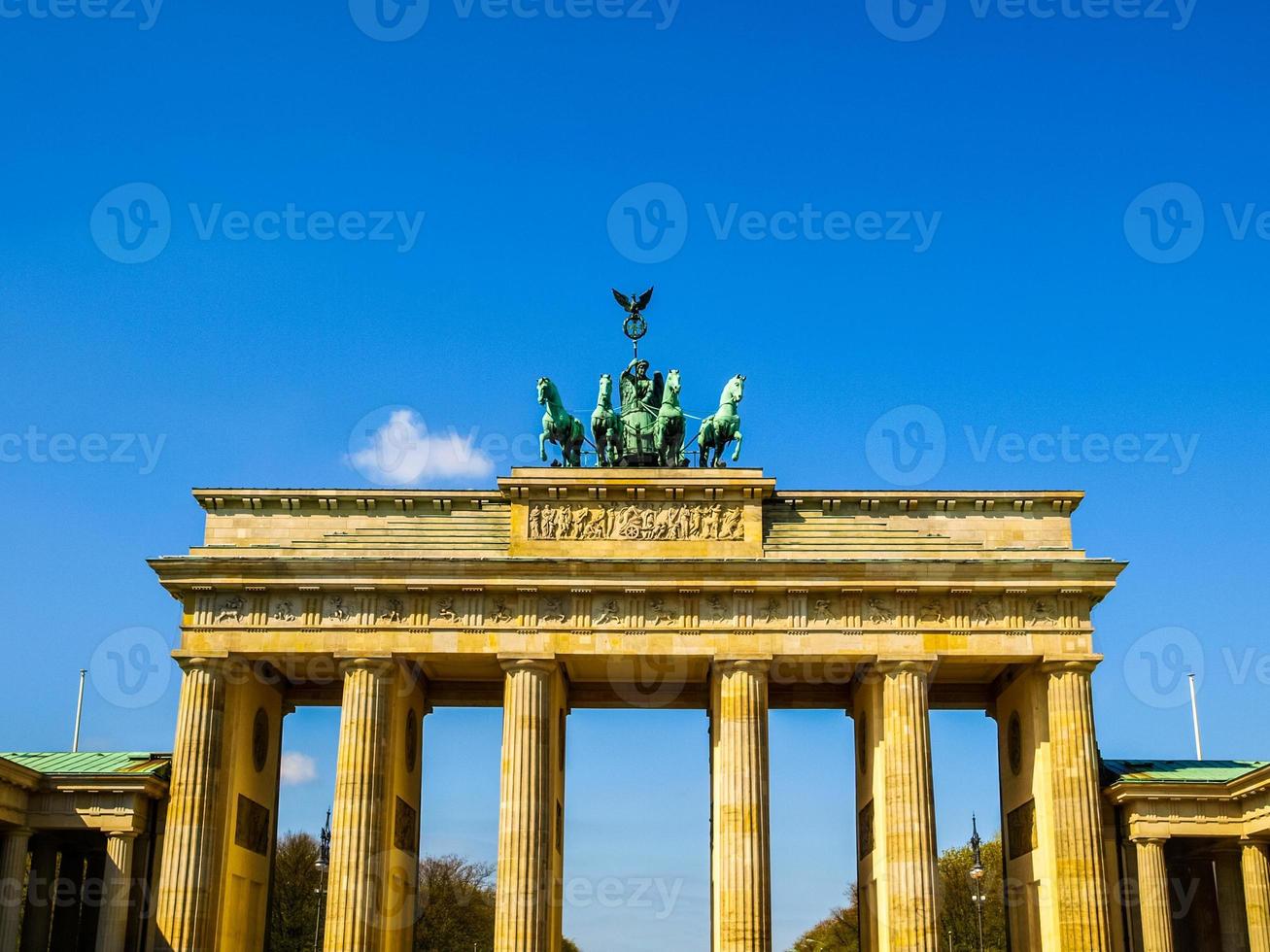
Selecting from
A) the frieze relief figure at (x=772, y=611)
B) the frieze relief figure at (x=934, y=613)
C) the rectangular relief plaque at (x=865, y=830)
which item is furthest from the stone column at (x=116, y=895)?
the frieze relief figure at (x=934, y=613)

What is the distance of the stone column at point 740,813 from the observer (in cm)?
4262

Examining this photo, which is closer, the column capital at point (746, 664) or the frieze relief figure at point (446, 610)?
the column capital at point (746, 664)

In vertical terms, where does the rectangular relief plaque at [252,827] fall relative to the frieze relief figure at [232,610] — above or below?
below

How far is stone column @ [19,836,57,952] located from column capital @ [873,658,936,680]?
2736 centimetres

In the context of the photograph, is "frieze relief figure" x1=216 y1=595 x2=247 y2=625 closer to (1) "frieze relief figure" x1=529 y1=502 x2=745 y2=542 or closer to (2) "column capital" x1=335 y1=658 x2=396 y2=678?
(2) "column capital" x1=335 y1=658 x2=396 y2=678

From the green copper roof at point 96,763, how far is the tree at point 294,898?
3072 cm

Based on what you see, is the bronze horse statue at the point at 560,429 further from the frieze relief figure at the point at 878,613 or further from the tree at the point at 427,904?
the tree at the point at 427,904

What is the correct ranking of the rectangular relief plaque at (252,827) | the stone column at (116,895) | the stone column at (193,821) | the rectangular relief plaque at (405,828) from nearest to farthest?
the stone column at (193,821), the stone column at (116,895), the rectangular relief plaque at (252,827), the rectangular relief plaque at (405,828)

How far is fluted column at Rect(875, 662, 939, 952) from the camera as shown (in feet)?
140

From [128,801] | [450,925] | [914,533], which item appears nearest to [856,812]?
[914,533]

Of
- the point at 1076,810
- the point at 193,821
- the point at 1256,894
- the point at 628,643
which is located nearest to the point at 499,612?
the point at 628,643

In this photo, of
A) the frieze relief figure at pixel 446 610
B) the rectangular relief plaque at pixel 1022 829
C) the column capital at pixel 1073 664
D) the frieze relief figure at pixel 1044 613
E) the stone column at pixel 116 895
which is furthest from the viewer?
the rectangular relief plaque at pixel 1022 829

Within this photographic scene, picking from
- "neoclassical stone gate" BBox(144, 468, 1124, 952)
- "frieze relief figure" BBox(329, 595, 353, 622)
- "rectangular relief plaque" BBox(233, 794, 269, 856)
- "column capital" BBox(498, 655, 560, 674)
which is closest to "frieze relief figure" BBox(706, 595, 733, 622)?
"neoclassical stone gate" BBox(144, 468, 1124, 952)

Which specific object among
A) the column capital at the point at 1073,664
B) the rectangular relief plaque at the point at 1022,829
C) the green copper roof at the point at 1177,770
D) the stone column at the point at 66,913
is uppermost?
the column capital at the point at 1073,664
